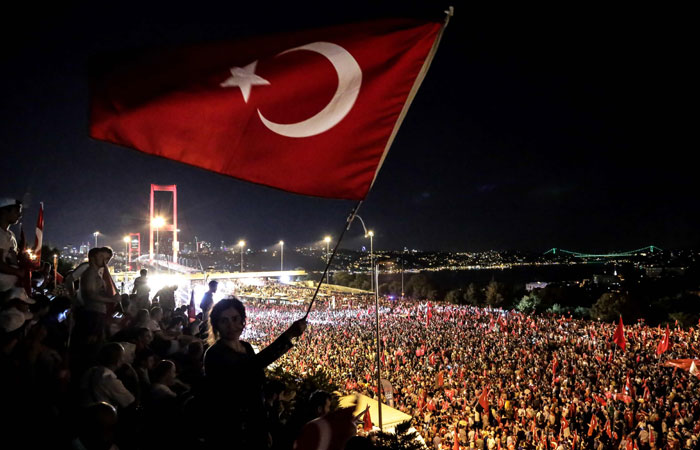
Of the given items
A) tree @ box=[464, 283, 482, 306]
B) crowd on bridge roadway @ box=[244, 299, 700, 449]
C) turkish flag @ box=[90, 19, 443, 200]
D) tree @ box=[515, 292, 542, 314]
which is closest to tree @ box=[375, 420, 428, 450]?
turkish flag @ box=[90, 19, 443, 200]

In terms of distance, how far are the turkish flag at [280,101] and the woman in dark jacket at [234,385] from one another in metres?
1.19

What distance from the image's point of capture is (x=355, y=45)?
371 cm

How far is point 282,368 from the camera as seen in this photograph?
50.8 feet

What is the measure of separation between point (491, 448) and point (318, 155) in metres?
9.80

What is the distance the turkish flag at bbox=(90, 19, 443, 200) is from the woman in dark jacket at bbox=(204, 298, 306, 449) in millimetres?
1187

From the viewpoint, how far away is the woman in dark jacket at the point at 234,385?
2535 mm

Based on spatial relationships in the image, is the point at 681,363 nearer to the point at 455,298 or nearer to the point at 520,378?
the point at 520,378

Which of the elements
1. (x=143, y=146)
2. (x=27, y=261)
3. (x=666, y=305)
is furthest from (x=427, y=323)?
(x=666, y=305)

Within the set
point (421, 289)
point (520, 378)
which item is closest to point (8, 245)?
point (520, 378)

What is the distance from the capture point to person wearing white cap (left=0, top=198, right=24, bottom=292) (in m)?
4.84

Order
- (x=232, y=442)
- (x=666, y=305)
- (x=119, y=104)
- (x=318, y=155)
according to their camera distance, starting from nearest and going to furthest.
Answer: (x=232, y=442) < (x=119, y=104) < (x=318, y=155) < (x=666, y=305)

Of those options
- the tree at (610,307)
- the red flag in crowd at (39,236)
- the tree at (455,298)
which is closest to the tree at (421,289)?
the tree at (455,298)

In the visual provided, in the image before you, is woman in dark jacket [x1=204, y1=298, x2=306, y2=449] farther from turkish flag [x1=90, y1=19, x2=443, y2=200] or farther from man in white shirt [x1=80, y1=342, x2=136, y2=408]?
man in white shirt [x1=80, y1=342, x2=136, y2=408]

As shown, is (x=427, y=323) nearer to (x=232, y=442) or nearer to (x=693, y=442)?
(x=693, y=442)
